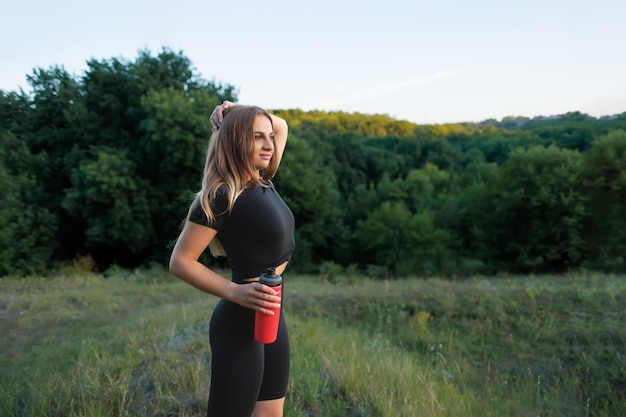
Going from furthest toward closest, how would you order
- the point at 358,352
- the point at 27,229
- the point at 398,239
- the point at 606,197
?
the point at 398,239 → the point at 606,197 → the point at 27,229 → the point at 358,352

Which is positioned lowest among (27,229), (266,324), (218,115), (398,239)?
(398,239)

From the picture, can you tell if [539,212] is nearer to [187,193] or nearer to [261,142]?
[187,193]

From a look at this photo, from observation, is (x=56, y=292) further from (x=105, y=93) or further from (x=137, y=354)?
(x=105, y=93)

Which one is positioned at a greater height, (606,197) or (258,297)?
(258,297)

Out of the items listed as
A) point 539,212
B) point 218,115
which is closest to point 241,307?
point 218,115

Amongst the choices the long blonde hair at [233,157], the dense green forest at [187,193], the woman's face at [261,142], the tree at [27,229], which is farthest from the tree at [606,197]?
the tree at [27,229]

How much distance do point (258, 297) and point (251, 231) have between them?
320mm

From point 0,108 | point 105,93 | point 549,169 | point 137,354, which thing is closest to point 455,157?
point 549,169

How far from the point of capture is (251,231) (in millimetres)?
2066

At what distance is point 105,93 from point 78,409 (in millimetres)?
24617

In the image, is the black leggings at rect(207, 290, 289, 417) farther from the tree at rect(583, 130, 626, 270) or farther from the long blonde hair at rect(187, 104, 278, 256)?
the tree at rect(583, 130, 626, 270)

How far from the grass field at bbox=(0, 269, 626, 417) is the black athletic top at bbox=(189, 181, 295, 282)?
6.26 feet

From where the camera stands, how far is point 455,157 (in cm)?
5953

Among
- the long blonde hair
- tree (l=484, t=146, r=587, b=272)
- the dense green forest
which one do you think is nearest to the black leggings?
the long blonde hair
